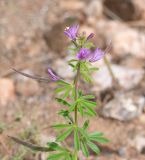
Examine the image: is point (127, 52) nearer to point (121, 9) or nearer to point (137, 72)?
point (137, 72)

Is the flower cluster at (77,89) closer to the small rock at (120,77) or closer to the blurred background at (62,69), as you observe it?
the blurred background at (62,69)

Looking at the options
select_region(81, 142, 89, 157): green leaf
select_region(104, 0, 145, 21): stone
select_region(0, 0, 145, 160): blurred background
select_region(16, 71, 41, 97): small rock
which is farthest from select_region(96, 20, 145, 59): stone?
select_region(81, 142, 89, 157): green leaf

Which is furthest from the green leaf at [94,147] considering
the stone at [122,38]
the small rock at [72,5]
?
the small rock at [72,5]

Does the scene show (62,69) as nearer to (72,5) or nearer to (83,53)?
(72,5)

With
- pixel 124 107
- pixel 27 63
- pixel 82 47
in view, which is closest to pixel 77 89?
pixel 82 47

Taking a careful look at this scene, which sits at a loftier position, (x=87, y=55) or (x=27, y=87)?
(x=87, y=55)

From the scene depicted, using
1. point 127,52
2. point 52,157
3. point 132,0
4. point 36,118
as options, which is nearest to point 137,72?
point 127,52
